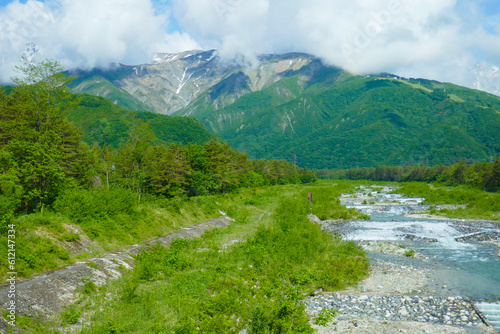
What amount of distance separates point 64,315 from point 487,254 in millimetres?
29117

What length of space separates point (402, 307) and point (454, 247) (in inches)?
662

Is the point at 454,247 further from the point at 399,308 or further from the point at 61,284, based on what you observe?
the point at 61,284

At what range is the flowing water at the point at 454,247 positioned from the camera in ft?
55.9

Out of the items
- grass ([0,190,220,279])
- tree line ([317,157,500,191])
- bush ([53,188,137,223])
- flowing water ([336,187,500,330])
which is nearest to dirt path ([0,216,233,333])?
grass ([0,190,220,279])

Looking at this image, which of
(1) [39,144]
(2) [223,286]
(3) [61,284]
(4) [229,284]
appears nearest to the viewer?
(3) [61,284]

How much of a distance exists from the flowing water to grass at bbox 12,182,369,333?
5.50 meters

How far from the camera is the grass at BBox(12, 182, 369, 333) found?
1091cm

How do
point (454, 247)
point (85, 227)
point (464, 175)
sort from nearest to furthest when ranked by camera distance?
point (85, 227), point (454, 247), point (464, 175)

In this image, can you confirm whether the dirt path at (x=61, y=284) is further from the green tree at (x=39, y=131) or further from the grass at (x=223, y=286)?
the green tree at (x=39, y=131)

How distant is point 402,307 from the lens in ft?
48.1

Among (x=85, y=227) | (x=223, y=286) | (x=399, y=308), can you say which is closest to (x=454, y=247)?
(x=399, y=308)

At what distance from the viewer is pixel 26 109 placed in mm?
23641

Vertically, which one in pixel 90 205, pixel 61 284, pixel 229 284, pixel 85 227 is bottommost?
pixel 229 284

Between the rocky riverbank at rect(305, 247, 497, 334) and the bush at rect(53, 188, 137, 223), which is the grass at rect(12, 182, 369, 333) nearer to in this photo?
the rocky riverbank at rect(305, 247, 497, 334)
